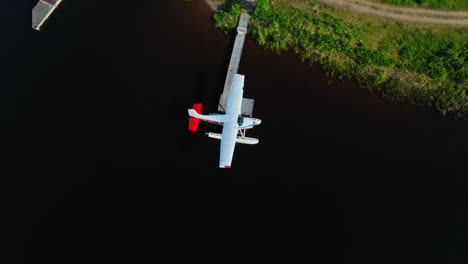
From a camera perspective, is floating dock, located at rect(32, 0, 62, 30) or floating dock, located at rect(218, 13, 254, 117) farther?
floating dock, located at rect(32, 0, 62, 30)

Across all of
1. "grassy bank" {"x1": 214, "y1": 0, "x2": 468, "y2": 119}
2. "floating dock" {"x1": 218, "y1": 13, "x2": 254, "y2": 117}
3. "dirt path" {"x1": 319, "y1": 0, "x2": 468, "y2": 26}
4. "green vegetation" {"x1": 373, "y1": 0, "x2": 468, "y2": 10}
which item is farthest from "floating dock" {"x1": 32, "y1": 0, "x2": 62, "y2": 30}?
"green vegetation" {"x1": 373, "y1": 0, "x2": 468, "y2": 10}

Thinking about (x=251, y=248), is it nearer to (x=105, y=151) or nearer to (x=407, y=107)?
(x=105, y=151)

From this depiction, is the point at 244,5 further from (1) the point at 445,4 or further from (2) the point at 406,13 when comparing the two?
(1) the point at 445,4

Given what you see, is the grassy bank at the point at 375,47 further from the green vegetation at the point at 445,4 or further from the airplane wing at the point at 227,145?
the airplane wing at the point at 227,145

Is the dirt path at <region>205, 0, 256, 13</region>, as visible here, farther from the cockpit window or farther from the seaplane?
the cockpit window

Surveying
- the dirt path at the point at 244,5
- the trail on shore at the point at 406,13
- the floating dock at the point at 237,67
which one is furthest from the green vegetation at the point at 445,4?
the floating dock at the point at 237,67

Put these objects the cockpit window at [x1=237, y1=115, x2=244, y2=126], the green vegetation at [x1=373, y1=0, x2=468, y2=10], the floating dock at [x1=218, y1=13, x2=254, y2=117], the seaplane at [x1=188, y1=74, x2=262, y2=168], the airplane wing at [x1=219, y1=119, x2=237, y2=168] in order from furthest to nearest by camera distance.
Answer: the green vegetation at [x1=373, y1=0, x2=468, y2=10] < the floating dock at [x1=218, y1=13, x2=254, y2=117] < the cockpit window at [x1=237, y1=115, x2=244, y2=126] < the seaplane at [x1=188, y1=74, x2=262, y2=168] < the airplane wing at [x1=219, y1=119, x2=237, y2=168]

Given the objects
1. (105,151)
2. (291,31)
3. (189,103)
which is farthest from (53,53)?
(291,31)
